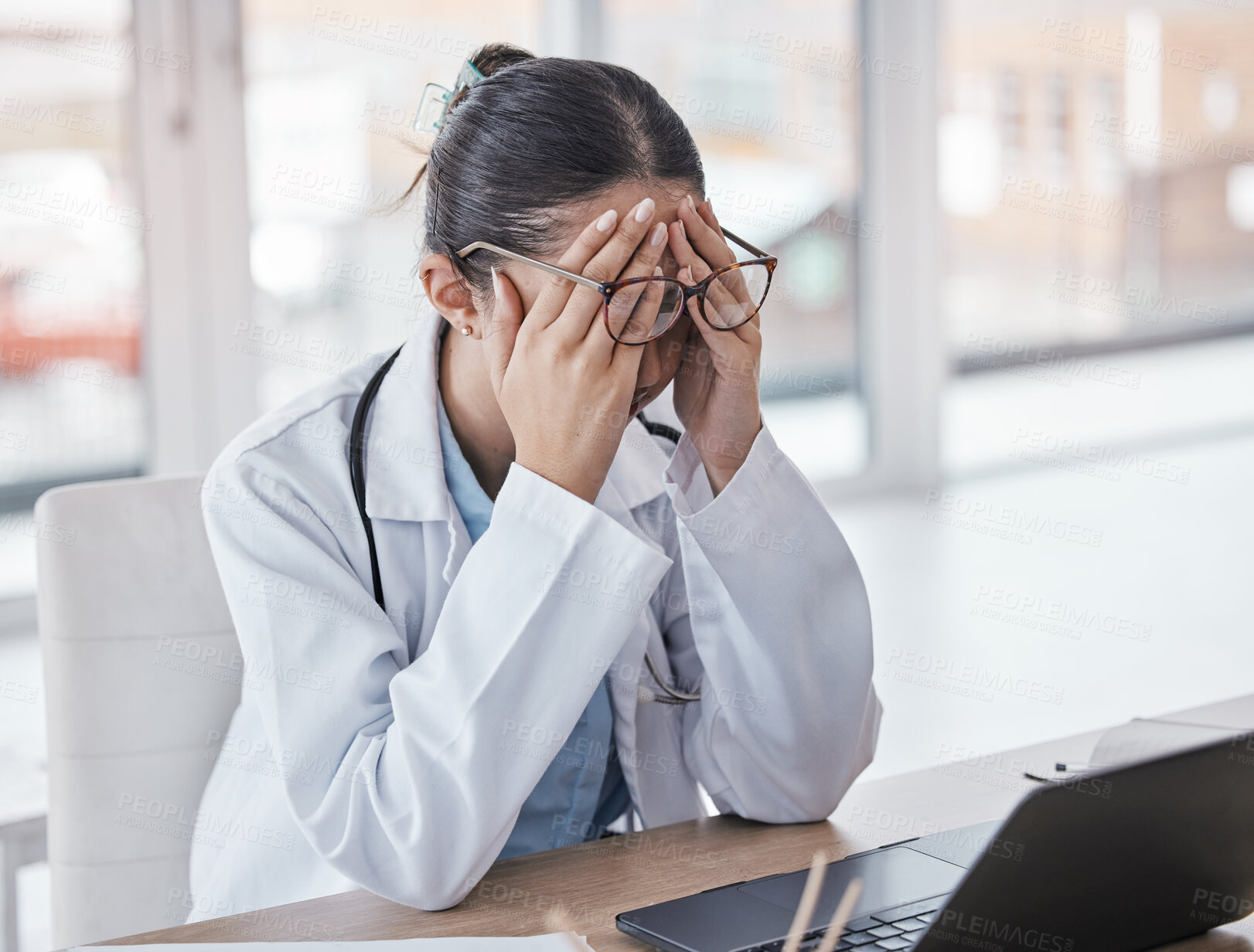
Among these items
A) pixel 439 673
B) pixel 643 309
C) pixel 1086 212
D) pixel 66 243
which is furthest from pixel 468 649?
pixel 1086 212

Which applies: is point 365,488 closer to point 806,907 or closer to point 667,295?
point 667,295

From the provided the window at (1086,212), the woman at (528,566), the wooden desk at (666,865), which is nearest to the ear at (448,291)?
the woman at (528,566)

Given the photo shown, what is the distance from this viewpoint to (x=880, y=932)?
813mm

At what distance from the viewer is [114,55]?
327cm

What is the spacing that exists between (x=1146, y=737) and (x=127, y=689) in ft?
2.91

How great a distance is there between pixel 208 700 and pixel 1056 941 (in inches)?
32.4

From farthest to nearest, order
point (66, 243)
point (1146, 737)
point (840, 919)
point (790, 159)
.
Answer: point (790, 159)
point (66, 243)
point (1146, 737)
point (840, 919)

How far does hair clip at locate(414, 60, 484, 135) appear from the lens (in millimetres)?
1286

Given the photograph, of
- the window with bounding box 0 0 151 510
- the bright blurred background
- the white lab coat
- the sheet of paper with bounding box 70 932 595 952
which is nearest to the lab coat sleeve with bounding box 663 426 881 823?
the white lab coat

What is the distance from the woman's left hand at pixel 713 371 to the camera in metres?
1.15

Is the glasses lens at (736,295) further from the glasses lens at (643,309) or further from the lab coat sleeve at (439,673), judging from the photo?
the lab coat sleeve at (439,673)

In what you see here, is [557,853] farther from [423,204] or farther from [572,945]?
[423,204]

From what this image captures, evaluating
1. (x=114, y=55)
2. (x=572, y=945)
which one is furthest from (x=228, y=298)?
(x=572, y=945)

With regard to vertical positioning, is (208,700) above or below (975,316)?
below
